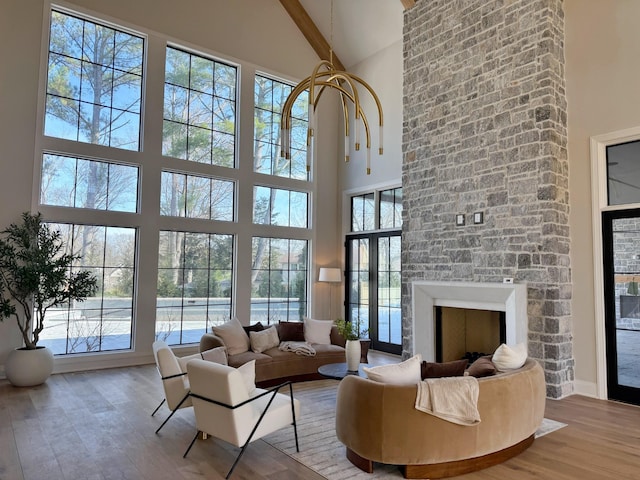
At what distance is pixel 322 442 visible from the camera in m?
3.91

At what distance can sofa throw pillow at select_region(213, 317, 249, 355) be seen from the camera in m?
5.84

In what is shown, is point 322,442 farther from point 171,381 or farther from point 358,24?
point 358,24

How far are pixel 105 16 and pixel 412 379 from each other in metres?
7.18

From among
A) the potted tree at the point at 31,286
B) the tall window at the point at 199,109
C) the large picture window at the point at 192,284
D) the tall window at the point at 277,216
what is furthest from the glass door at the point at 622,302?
the potted tree at the point at 31,286

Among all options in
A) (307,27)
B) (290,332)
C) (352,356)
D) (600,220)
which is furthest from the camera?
(307,27)

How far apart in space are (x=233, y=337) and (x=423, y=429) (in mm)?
3319

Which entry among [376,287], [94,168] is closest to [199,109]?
[94,168]

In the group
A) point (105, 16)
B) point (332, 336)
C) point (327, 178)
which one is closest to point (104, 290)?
point (332, 336)

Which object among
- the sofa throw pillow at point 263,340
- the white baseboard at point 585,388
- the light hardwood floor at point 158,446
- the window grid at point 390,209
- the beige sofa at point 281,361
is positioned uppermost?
the window grid at point 390,209

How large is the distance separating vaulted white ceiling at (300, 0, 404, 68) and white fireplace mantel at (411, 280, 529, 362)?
196 inches

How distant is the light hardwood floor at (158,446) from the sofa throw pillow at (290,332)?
1.96 m

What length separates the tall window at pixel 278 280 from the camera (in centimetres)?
860

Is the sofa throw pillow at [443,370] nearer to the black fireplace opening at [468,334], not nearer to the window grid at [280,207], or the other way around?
the black fireplace opening at [468,334]

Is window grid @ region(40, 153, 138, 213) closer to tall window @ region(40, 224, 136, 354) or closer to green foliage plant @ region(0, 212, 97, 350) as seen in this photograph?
tall window @ region(40, 224, 136, 354)
